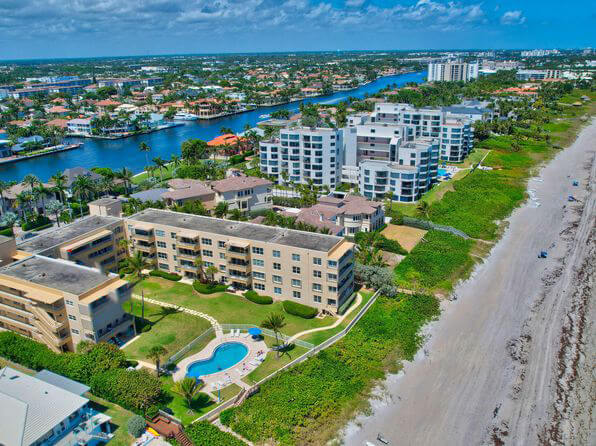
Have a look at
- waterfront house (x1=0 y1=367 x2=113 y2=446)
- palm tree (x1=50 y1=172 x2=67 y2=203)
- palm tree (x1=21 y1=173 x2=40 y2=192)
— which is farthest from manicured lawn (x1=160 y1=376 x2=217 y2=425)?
palm tree (x1=21 y1=173 x2=40 y2=192)

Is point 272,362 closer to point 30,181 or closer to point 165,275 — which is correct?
point 165,275

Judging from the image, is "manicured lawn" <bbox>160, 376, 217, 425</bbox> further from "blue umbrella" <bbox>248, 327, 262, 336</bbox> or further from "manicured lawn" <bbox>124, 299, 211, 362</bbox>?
"blue umbrella" <bbox>248, 327, 262, 336</bbox>

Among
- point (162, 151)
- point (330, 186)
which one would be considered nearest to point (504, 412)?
point (330, 186)

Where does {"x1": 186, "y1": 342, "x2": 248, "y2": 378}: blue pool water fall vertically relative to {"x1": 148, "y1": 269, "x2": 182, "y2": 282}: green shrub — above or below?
below

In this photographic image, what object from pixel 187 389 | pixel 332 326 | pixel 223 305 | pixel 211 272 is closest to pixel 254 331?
pixel 223 305

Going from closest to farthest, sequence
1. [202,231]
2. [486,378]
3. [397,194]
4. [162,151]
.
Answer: [486,378], [202,231], [397,194], [162,151]

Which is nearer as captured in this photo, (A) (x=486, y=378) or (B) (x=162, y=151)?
(A) (x=486, y=378)

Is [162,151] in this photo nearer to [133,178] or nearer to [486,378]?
[133,178]
